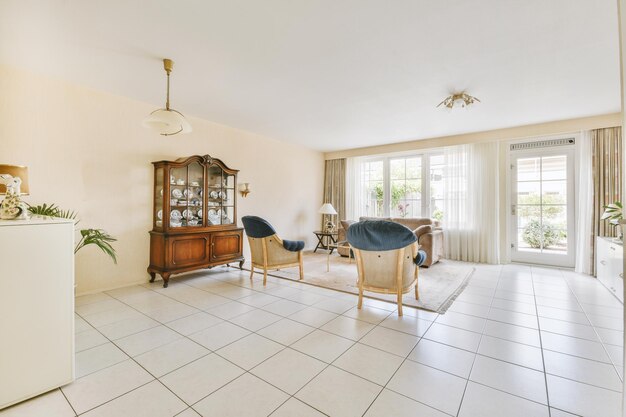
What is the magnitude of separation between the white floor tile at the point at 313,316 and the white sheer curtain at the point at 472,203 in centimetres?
401

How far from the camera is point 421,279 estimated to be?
4.27m

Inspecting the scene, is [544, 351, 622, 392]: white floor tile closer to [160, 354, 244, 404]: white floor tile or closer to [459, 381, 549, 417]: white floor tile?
[459, 381, 549, 417]: white floor tile

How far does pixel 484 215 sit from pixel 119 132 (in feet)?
20.7

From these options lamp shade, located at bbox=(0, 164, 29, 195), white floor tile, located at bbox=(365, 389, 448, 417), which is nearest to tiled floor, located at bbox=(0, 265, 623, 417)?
white floor tile, located at bbox=(365, 389, 448, 417)

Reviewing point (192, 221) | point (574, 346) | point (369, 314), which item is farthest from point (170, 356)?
point (574, 346)

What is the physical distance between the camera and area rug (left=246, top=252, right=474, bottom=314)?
3338 millimetres

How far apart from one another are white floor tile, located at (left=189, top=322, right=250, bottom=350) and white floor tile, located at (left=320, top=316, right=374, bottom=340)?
2.50 feet

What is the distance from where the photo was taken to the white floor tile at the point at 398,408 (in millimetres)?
1527

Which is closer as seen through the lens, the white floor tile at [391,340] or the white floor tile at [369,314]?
the white floor tile at [391,340]

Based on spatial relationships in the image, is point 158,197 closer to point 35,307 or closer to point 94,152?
point 94,152

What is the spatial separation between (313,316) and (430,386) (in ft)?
4.36

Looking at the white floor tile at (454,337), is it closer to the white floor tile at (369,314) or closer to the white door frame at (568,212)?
the white floor tile at (369,314)

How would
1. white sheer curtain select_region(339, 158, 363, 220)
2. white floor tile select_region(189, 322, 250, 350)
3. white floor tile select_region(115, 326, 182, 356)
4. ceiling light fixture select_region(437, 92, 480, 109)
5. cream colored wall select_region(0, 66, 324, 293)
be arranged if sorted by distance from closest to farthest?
white floor tile select_region(115, 326, 182, 356)
white floor tile select_region(189, 322, 250, 350)
cream colored wall select_region(0, 66, 324, 293)
ceiling light fixture select_region(437, 92, 480, 109)
white sheer curtain select_region(339, 158, 363, 220)

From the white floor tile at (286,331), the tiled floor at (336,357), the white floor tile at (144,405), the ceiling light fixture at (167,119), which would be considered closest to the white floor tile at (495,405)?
the tiled floor at (336,357)
